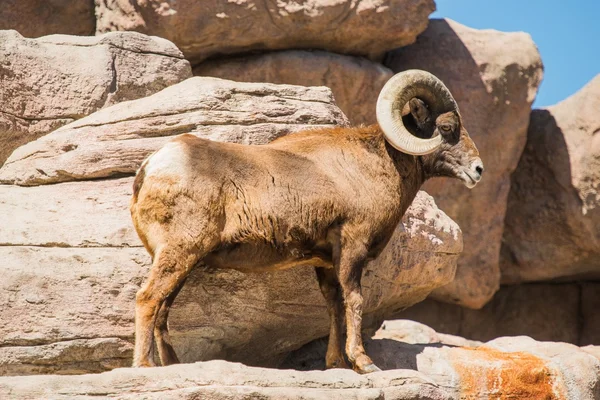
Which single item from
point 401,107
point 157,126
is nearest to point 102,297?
point 157,126

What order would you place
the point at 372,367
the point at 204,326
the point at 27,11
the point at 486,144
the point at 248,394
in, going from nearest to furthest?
1. the point at 248,394
2. the point at 372,367
3. the point at 204,326
4. the point at 27,11
5. the point at 486,144

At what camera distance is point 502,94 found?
16.0m

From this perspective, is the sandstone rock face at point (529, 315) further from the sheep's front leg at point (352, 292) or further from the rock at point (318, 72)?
the sheep's front leg at point (352, 292)

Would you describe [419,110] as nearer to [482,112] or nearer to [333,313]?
[333,313]

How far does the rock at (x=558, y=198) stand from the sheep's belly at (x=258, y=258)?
8.66 metres

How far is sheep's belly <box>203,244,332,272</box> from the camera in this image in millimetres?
8297

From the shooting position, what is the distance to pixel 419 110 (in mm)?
9188

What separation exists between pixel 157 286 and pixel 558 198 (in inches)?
401

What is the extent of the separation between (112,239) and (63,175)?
0.97 meters

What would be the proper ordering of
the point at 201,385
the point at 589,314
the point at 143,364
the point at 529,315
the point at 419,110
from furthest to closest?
1. the point at 529,315
2. the point at 589,314
3. the point at 419,110
4. the point at 143,364
5. the point at 201,385

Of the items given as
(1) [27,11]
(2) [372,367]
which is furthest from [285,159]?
(1) [27,11]

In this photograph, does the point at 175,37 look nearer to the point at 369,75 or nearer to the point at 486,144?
the point at 369,75

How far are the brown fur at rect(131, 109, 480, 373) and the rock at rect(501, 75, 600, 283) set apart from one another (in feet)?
24.6

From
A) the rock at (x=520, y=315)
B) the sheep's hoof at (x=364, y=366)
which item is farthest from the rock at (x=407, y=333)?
the sheep's hoof at (x=364, y=366)
